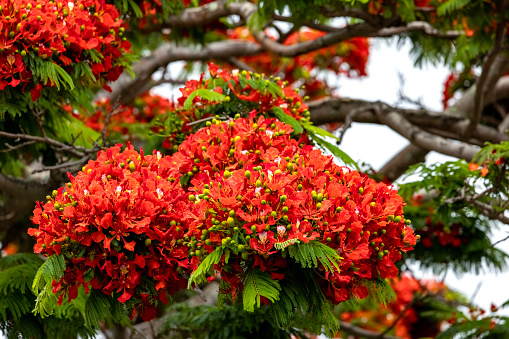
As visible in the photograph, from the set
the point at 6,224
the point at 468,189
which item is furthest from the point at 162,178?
the point at 6,224

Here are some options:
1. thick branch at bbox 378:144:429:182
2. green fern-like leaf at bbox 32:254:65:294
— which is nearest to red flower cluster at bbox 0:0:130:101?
green fern-like leaf at bbox 32:254:65:294

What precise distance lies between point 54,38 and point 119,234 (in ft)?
4.02

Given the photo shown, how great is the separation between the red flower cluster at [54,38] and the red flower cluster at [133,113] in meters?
2.84

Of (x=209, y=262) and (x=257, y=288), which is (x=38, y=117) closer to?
(x=209, y=262)

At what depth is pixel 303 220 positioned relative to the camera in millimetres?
2484

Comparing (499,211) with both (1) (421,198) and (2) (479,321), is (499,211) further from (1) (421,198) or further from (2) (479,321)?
(1) (421,198)

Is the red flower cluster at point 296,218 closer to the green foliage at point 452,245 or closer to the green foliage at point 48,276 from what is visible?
the green foliage at point 48,276

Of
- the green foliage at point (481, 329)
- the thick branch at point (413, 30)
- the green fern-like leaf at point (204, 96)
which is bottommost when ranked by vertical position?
the green foliage at point (481, 329)

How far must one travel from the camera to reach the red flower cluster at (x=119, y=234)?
8.76 feet

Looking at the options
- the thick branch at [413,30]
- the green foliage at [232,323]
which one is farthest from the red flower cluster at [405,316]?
the green foliage at [232,323]

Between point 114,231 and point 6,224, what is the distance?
304cm

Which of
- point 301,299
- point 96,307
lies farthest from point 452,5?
point 96,307

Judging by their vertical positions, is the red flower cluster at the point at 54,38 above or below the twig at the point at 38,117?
above

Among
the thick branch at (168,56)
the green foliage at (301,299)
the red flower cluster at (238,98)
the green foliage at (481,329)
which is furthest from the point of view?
the thick branch at (168,56)
